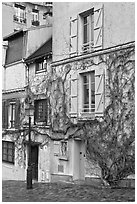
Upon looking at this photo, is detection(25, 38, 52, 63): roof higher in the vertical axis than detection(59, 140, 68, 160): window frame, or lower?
A: higher

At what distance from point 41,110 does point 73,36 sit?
402cm

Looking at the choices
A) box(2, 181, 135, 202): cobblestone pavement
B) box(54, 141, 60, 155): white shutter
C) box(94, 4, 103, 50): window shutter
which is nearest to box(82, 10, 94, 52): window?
box(94, 4, 103, 50): window shutter

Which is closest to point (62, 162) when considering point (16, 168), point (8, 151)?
point (16, 168)

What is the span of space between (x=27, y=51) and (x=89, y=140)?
6397 mm

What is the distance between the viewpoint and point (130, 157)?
35.4ft

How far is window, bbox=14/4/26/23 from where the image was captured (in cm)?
2534

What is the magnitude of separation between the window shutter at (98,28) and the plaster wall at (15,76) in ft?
17.5

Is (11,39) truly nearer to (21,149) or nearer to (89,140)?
(21,149)

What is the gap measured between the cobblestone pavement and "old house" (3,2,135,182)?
4.45 feet

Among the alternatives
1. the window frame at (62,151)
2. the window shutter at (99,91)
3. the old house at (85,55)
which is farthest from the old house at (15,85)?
the window shutter at (99,91)

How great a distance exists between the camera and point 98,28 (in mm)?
12047

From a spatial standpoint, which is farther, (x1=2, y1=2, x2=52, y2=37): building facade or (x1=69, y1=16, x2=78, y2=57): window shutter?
(x1=2, y1=2, x2=52, y2=37): building facade

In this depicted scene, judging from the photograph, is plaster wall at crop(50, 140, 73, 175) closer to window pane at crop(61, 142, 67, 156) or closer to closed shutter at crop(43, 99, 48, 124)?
window pane at crop(61, 142, 67, 156)

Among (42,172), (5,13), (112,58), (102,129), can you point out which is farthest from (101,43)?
(5,13)
